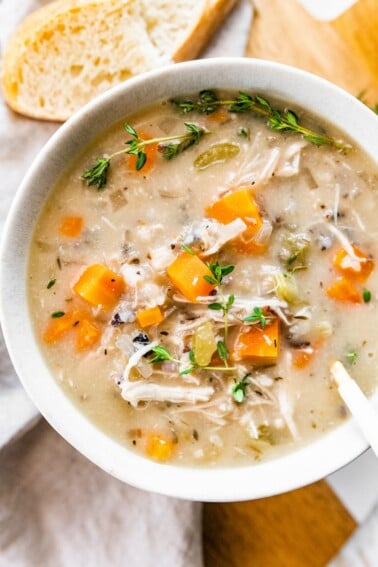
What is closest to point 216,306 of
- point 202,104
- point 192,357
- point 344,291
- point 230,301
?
point 230,301

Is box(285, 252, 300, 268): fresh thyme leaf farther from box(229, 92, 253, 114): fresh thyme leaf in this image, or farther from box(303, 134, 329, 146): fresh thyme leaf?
box(229, 92, 253, 114): fresh thyme leaf

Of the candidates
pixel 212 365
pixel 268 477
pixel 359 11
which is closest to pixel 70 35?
pixel 359 11

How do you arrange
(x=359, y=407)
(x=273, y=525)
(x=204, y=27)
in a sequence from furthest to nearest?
1. (x=273, y=525)
2. (x=204, y=27)
3. (x=359, y=407)

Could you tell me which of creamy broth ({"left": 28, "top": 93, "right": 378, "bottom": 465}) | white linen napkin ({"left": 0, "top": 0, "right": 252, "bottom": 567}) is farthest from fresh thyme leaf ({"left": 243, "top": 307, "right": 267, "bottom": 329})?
white linen napkin ({"left": 0, "top": 0, "right": 252, "bottom": 567})

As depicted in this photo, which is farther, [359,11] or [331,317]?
[359,11]

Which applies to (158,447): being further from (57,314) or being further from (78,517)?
(78,517)

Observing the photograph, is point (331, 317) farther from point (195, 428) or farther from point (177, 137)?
point (177, 137)
